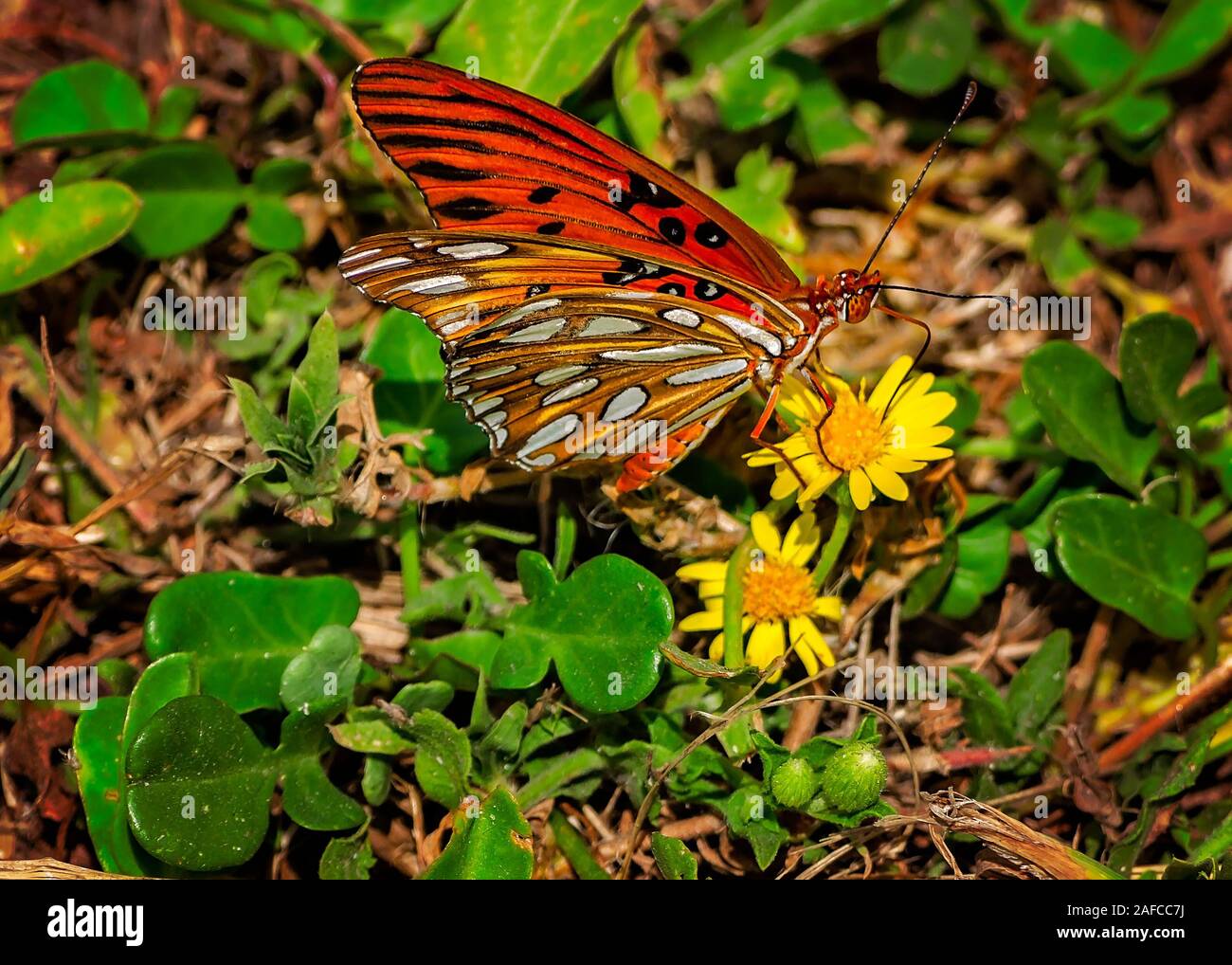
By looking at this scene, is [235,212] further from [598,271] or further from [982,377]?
[982,377]

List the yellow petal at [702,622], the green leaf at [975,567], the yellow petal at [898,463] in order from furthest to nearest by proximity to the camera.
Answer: the green leaf at [975,567]
the yellow petal at [702,622]
the yellow petal at [898,463]

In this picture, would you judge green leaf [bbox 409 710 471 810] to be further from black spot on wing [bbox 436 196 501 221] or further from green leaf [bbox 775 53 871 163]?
green leaf [bbox 775 53 871 163]

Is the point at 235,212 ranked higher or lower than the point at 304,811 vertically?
higher

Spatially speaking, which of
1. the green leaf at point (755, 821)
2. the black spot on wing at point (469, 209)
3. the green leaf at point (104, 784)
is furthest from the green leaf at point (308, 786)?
the black spot on wing at point (469, 209)

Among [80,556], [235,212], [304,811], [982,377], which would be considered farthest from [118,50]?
[982,377]

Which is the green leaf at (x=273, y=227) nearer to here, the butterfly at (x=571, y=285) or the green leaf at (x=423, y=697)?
the butterfly at (x=571, y=285)

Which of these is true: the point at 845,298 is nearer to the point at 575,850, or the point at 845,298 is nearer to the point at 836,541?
the point at 836,541
